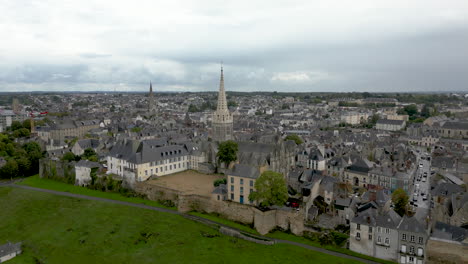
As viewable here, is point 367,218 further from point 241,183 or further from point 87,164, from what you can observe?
point 87,164

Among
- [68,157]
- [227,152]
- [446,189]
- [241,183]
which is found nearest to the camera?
[241,183]

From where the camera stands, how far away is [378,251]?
36250 millimetres

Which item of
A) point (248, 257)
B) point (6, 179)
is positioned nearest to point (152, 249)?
point (248, 257)

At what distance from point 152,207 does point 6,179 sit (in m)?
39.3

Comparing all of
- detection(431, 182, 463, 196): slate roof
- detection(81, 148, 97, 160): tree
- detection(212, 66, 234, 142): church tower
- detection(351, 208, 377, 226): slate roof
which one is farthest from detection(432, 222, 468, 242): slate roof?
detection(81, 148, 97, 160): tree

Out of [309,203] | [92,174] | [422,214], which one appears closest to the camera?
[422,214]

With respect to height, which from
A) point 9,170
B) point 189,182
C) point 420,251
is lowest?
point 420,251

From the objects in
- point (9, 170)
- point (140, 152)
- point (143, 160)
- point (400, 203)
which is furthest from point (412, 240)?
point (9, 170)

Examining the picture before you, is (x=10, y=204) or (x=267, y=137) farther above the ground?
(x=267, y=137)

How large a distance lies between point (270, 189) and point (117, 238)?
20516 millimetres

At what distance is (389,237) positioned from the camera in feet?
117

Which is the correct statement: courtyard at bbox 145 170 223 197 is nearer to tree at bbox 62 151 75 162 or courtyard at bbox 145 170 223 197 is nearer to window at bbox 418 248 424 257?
tree at bbox 62 151 75 162

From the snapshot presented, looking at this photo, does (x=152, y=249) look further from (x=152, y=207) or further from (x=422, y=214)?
(x=422, y=214)

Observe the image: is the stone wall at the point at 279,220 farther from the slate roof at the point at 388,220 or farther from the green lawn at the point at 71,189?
the green lawn at the point at 71,189
